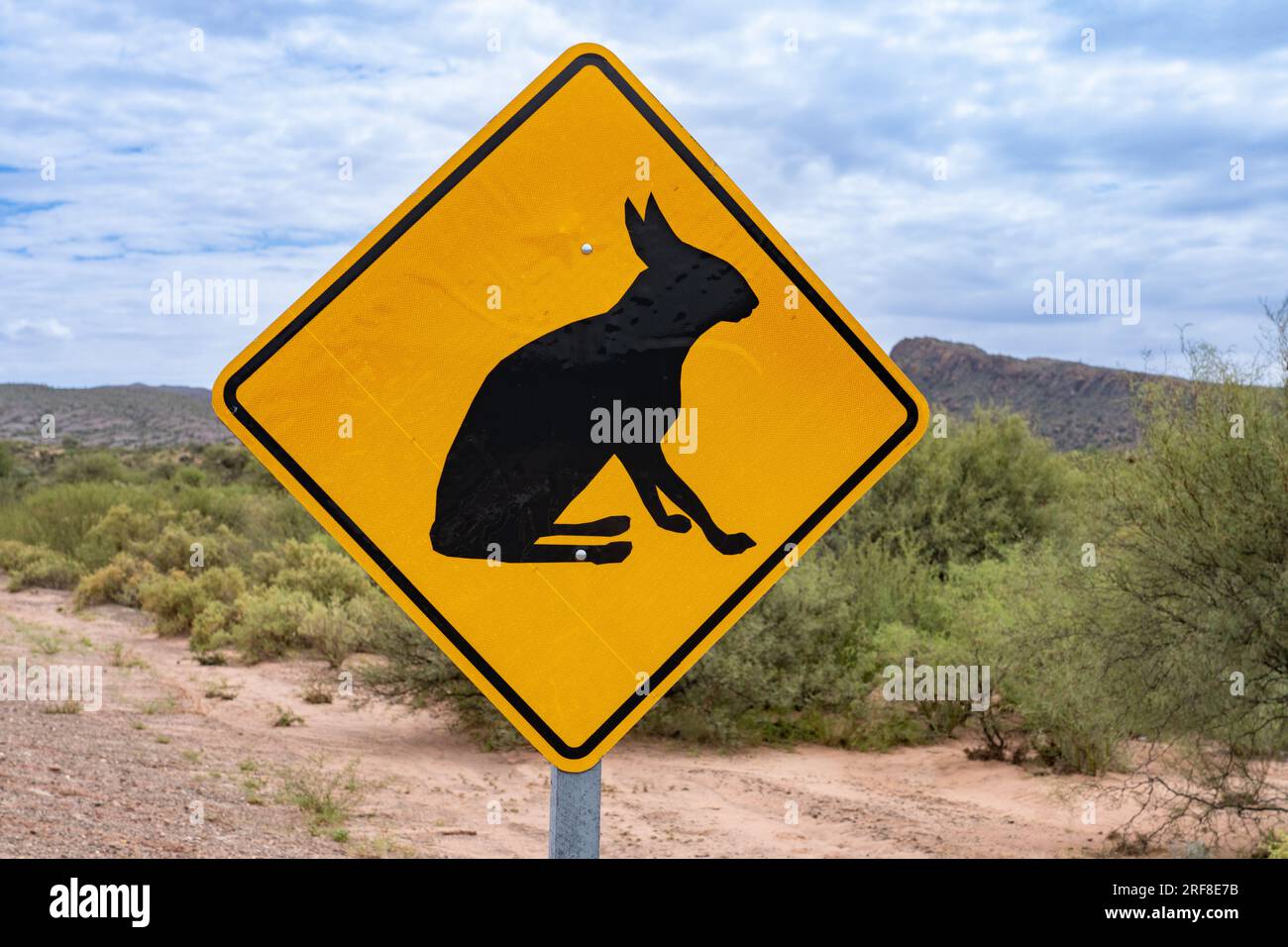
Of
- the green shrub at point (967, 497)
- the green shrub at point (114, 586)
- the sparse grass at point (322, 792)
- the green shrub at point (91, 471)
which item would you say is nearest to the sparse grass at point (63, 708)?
the sparse grass at point (322, 792)

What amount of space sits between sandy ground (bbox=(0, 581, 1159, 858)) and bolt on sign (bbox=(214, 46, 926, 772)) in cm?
498

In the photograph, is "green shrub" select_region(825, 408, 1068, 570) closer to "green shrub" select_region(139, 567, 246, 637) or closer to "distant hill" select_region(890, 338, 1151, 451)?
"green shrub" select_region(139, 567, 246, 637)

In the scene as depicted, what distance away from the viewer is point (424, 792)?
9555mm

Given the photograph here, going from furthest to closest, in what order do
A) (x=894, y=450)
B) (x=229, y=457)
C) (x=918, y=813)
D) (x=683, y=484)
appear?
(x=229, y=457), (x=918, y=813), (x=894, y=450), (x=683, y=484)

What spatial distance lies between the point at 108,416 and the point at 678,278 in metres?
84.5

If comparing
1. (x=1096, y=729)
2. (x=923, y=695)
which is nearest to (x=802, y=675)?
→ (x=923, y=695)

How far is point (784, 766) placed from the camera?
448 inches

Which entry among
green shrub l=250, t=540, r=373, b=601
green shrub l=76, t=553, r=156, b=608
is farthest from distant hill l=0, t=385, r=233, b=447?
green shrub l=250, t=540, r=373, b=601

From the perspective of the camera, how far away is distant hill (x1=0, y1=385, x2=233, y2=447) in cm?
7219

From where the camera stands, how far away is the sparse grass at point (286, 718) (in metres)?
11.9

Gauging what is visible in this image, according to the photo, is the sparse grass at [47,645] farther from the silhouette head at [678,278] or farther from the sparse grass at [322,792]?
the silhouette head at [678,278]

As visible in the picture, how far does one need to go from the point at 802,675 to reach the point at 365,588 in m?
8.84

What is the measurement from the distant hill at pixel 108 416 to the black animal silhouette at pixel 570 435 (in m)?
70.7
